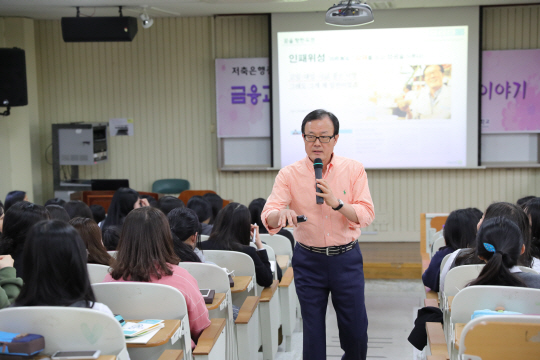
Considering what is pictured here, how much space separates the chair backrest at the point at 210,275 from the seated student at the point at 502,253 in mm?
1159

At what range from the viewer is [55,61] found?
7578 millimetres

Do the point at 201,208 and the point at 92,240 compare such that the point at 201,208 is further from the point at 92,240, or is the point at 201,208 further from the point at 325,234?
the point at 325,234

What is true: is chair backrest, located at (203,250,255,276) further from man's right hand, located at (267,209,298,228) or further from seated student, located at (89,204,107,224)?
seated student, located at (89,204,107,224)

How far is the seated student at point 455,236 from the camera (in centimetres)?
319

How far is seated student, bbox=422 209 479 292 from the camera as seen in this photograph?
3191 millimetres

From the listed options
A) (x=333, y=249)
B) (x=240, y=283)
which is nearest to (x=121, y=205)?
(x=240, y=283)

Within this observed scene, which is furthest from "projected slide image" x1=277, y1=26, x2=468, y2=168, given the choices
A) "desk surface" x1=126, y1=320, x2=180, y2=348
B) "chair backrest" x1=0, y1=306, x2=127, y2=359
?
"chair backrest" x1=0, y1=306, x2=127, y2=359

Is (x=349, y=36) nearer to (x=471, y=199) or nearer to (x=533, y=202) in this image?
(x=471, y=199)

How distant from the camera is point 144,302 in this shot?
86.7 inches

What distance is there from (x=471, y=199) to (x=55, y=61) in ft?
18.6

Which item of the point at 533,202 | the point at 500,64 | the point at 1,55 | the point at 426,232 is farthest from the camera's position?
the point at 500,64

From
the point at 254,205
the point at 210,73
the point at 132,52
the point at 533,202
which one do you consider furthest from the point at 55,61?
the point at 533,202

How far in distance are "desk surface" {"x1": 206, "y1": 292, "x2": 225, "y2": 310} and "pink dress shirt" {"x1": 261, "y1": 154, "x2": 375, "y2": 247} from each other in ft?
1.30

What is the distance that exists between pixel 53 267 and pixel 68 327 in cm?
20
